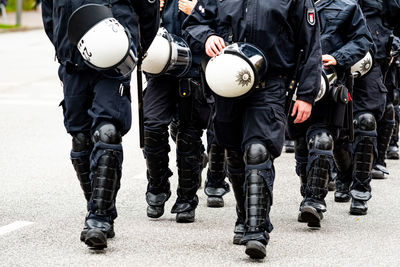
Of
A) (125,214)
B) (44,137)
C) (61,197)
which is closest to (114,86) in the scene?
(125,214)

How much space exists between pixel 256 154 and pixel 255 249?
1.78ft

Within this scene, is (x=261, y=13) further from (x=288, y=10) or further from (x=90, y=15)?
(x=90, y=15)

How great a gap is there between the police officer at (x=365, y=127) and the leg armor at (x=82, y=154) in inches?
83.4

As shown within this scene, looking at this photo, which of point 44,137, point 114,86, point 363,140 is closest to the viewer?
point 114,86

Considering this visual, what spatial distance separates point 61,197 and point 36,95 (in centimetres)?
742

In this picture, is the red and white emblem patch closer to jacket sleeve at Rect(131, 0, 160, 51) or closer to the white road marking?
jacket sleeve at Rect(131, 0, 160, 51)

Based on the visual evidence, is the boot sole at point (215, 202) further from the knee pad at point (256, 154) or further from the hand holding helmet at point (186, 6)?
the knee pad at point (256, 154)

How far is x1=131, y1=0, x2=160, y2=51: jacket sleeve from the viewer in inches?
225

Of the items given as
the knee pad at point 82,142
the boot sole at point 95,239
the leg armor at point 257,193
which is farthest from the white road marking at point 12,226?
the leg armor at point 257,193

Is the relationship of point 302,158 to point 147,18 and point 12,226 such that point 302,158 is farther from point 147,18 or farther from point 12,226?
point 12,226

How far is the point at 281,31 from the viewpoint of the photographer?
566 cm

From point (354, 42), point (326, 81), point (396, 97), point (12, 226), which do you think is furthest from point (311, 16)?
point (396, 97)

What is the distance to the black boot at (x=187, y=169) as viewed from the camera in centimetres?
676

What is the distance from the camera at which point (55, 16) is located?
571 centimetres
